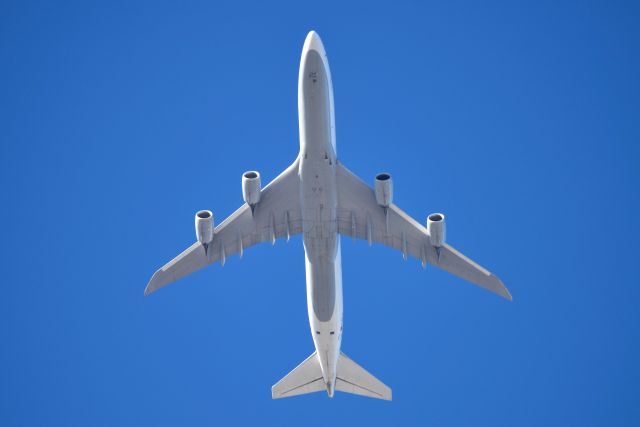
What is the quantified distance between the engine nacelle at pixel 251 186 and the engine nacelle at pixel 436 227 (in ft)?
28.3

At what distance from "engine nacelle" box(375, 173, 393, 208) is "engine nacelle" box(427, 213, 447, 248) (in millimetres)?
2245

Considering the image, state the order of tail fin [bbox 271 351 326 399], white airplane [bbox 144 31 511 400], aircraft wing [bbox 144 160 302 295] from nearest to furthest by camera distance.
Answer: white airplane [bbox 144 31 511 400]
aircraft wing [bbox 144 160 302 295]
tail fin [bbox 271 351 326 399]

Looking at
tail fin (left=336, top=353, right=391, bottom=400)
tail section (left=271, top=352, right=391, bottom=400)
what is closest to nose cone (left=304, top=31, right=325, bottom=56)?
tail section (left=271, top=352, right=391, bottom=400)

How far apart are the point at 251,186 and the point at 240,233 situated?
374cm

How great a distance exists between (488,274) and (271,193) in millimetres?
11736

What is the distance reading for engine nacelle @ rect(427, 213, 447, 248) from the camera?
174ft

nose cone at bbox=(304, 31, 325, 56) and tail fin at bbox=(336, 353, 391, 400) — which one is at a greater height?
nose cone at bbox=(304, 31, 325, 56)

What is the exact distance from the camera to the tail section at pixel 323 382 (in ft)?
193

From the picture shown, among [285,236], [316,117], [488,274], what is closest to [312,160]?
[316,117]

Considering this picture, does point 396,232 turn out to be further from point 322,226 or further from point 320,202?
point 320,202

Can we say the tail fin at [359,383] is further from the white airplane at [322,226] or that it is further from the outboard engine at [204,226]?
the outboard engine at [204,226]

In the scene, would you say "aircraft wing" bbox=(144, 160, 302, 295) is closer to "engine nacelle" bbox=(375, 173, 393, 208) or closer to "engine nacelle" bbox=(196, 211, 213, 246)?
"engine nacelle" bbox=(196, 211, 213, 246)

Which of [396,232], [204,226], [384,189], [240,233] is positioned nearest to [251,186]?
[204,226]

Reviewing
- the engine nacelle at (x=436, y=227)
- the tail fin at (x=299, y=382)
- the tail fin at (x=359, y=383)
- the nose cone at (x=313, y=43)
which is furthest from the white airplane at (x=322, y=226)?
the tail fin at (x=359, y=383)
